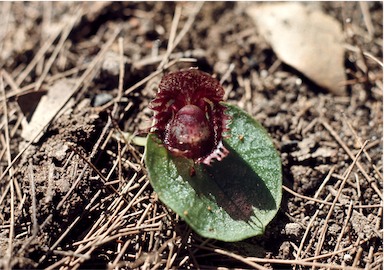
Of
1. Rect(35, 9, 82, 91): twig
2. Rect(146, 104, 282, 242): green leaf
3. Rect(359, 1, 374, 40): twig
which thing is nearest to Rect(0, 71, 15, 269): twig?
Rect(35, 9, 82, 91): twig

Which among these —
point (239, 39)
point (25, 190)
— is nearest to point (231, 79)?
point (239, 39)

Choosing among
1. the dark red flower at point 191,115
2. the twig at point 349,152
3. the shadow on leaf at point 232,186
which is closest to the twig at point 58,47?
the dark red flower at point 191,115

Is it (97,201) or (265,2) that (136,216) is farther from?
(265,2)

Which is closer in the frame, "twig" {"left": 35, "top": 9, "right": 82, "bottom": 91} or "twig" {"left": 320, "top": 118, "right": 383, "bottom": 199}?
"twig" {"left": 320, "top": 118, "right": 383, "bottom": 199}

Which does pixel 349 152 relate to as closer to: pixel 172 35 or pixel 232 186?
pixel 232 186

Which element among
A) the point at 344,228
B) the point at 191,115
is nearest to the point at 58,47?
the point at 191,115

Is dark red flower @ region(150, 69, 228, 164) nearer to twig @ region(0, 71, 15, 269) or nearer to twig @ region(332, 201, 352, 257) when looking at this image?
twig @ region(332, 201, 352, 257)
